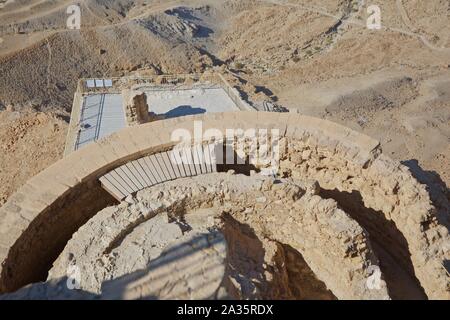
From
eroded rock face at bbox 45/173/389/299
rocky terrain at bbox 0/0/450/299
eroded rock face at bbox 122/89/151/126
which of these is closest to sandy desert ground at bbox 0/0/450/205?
rocky terrain at bbox 0/0/450/299

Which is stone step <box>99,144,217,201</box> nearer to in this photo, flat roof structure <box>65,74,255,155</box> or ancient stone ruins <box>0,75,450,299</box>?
ancient stone ruins <box>0,75,450,299</box>

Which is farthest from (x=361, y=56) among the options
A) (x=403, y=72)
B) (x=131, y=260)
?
(x=131, y=260)

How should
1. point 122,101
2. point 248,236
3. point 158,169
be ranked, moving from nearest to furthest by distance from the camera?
point 248,236, point 158,169, point 122,101

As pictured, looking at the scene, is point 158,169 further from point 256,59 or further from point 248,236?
point 256,59

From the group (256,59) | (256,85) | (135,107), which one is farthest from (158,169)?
(256,59)

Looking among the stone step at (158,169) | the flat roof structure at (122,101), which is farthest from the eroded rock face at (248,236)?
the flat roof structure at (122,101)

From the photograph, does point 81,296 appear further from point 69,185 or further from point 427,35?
point 427,35

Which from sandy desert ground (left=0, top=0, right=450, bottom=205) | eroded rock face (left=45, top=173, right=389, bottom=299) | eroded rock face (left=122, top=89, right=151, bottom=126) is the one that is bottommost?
eroded rock face (left=45, top=173, right=389, bottom=299)
